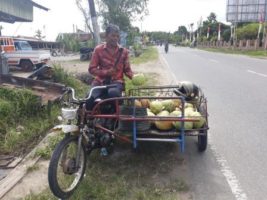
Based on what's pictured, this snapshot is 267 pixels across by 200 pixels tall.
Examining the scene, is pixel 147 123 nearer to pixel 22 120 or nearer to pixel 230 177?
pixel 230 177

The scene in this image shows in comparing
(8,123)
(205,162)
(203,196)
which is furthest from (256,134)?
(8,123)

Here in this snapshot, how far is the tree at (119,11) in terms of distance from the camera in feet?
129

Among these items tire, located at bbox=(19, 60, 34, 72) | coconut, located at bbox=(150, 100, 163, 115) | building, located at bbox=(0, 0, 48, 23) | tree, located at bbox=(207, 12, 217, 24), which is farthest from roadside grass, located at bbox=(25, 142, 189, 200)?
tree, located at bbox=(207, 12, 217, 24)

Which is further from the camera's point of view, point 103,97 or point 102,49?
point 102,49

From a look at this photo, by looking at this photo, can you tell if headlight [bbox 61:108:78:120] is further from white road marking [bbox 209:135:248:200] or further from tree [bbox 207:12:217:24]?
tree [bbox 207:12:217:24]

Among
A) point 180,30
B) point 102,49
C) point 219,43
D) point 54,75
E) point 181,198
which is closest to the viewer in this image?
point 181,198

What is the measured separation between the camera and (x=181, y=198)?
12.1ft

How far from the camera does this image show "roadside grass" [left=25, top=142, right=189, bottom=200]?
3744mm

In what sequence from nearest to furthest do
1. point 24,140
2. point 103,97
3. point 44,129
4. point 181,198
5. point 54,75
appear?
point 181,198 → point 103,97 → point 24,140 → point 44,129 → point 54,75

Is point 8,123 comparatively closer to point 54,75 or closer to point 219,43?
point 54,75

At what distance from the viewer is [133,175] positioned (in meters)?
4.25

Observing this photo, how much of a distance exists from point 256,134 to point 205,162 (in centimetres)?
164

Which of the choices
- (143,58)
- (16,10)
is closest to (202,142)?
(16,10)

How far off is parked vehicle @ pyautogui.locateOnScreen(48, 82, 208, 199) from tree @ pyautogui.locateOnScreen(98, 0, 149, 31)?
3637 centimetres
